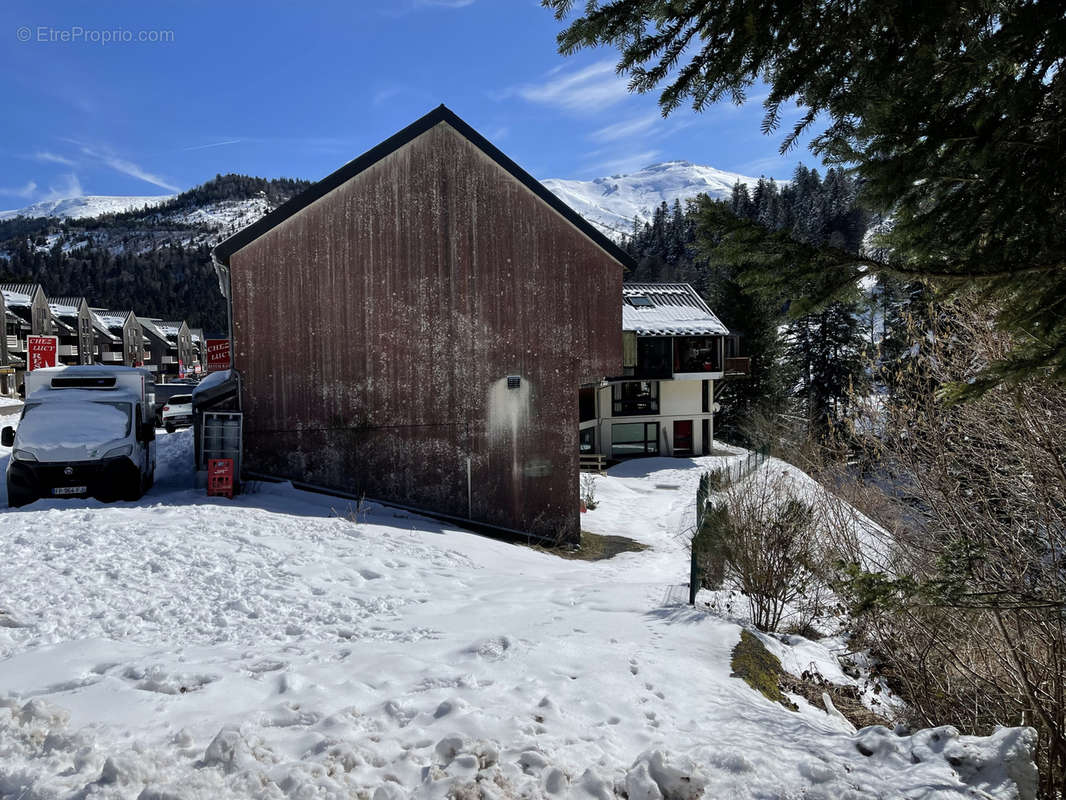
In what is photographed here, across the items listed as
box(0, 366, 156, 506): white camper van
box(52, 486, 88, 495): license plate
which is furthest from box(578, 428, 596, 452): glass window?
box(52, 486, 88, 495): license plate

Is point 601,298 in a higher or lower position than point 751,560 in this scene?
higher

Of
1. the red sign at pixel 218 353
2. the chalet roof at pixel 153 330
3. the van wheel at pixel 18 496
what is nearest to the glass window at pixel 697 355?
the red sign at pixel 218 353

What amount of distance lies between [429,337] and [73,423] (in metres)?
7.79

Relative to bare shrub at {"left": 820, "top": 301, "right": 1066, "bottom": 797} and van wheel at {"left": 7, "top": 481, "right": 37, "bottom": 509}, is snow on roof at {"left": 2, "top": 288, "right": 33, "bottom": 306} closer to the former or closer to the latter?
van wheel at {"left": 7, "top": 481, "right": 37, "bottom": 509}

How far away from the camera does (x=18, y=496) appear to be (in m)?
12.0

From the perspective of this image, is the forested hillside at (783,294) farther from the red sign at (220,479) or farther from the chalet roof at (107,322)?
the chalet roof at (107,322)

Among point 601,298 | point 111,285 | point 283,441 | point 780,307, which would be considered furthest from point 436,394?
point 111,285

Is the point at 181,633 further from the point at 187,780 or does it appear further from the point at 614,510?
the point at 614,510

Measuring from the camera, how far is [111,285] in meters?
151

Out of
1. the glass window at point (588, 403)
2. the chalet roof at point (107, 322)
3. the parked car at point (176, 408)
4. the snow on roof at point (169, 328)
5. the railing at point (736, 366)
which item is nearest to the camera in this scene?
the parked car at point (176, 408)

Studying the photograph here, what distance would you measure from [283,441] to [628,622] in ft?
34.5

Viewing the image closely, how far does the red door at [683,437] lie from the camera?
3566 centimetres

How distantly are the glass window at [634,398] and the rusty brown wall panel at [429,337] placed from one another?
58.4 ft

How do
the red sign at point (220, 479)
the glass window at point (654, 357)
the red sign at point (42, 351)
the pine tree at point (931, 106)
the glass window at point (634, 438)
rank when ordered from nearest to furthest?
the pine tree at point (931, 106) → the red sign at point (220, 479) → the glass window at point (654, 357) → the glass window at point (634, 438) → the red sign at point (42, 351)
